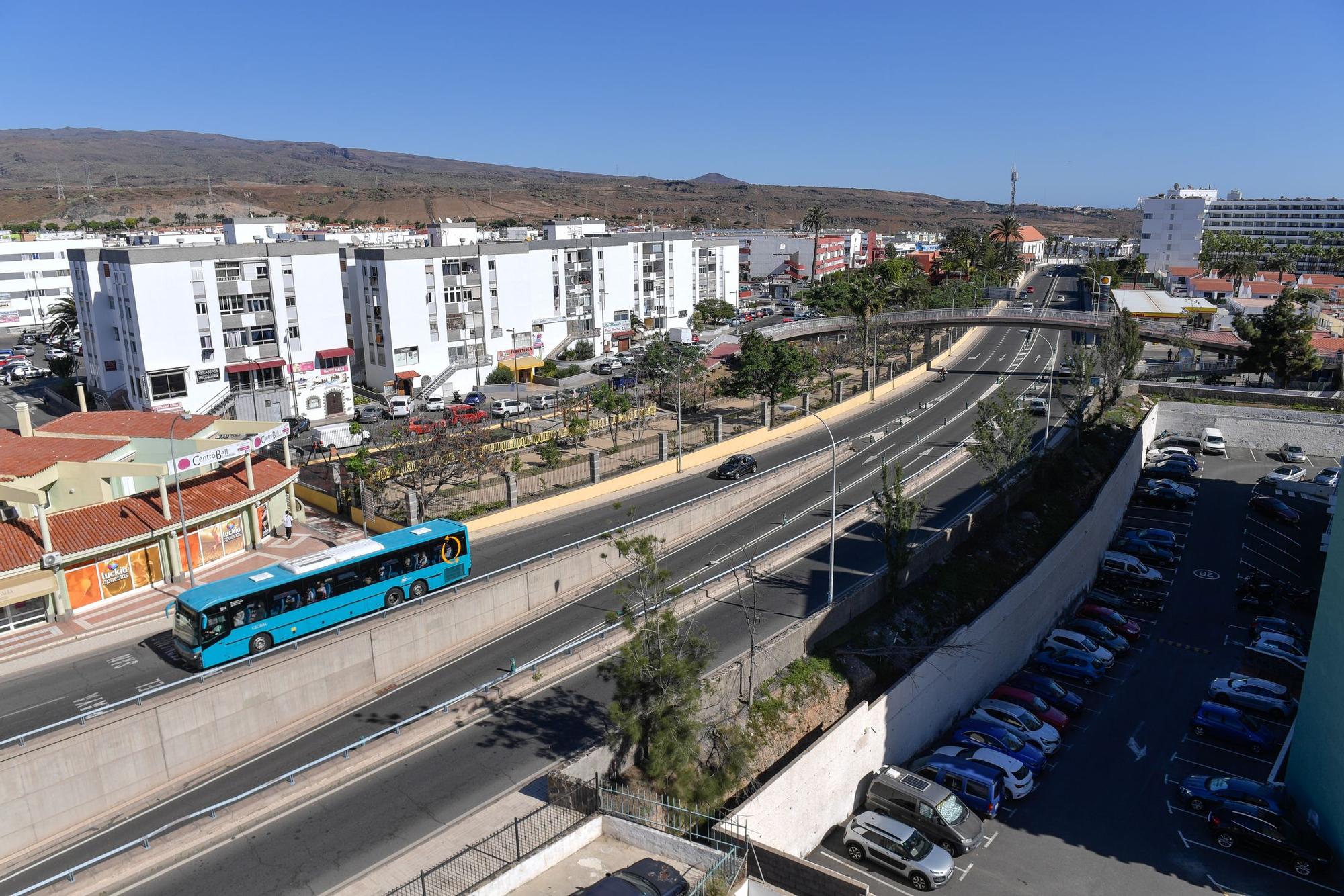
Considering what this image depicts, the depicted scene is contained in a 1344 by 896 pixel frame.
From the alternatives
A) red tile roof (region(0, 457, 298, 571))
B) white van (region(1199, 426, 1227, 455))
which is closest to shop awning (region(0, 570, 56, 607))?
red tile roof (region(0, 457, 298, 571))

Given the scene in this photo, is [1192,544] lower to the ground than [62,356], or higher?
lower

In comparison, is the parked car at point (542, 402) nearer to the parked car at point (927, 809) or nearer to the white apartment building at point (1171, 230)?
the parked car at point (927, 809)

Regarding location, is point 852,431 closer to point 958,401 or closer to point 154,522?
point 958,401

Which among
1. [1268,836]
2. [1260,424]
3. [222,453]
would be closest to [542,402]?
[222,453]

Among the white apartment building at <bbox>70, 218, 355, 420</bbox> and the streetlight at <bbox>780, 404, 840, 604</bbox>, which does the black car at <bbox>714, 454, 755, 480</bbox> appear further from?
the white apartment building at <bbox>70, 218, 355, 420</bbox>

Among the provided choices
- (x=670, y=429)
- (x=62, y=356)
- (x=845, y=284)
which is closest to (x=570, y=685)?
(x=670, y=429)
